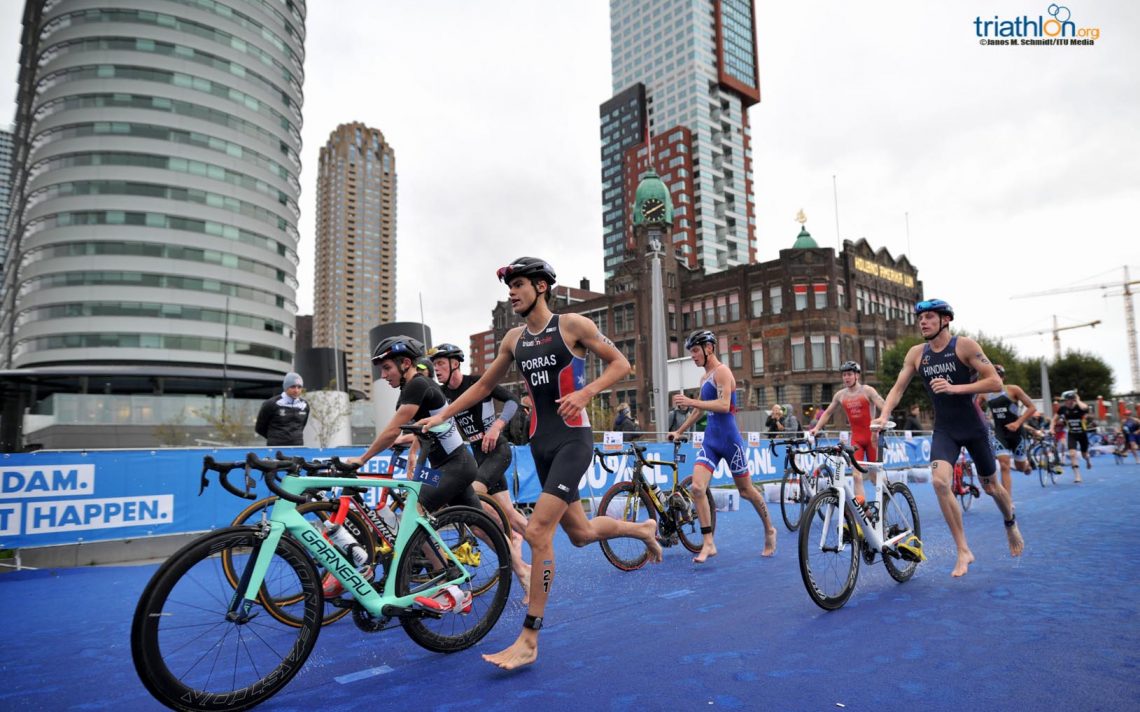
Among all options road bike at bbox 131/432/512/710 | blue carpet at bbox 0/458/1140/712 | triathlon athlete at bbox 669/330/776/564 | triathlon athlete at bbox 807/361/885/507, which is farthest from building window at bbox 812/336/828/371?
road bike at bbox 131/432/512/710

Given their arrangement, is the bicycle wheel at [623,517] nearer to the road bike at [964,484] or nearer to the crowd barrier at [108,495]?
the crowd barrier at [108,495]

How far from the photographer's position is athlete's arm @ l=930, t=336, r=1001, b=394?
5.96m

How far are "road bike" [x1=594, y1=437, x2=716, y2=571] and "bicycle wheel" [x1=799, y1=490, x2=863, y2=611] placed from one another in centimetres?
183

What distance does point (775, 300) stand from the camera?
Result: 5247 centimetres

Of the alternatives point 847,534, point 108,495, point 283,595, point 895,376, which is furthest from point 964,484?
point 895,376

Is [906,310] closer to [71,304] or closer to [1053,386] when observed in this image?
[1053,386]

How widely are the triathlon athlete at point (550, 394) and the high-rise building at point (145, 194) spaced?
245 feet

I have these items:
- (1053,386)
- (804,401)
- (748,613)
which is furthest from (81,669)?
(1053,386)

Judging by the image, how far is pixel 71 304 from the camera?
68875mm

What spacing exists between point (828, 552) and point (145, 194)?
8258cm

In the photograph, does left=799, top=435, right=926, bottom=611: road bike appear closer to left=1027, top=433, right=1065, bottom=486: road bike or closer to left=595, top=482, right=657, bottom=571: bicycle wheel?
left=595, top=482, right=657, bottom=571: bicycle wheel

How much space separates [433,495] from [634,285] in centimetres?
5670

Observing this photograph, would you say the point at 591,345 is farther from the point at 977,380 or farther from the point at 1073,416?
the point at 1073,416

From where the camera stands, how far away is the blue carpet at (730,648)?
339cm
